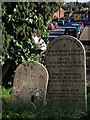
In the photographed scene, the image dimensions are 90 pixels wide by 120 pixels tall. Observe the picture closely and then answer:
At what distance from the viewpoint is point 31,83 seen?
748 centimetres

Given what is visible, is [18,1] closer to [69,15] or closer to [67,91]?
[67,91]

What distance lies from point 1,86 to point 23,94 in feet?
9.52

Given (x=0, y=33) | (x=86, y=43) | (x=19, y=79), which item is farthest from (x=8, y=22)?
(x=86, y=43)

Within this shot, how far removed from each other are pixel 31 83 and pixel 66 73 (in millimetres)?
700

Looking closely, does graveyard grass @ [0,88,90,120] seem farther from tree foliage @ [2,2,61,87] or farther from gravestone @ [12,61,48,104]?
tree foliage @ [2,2,61,87]

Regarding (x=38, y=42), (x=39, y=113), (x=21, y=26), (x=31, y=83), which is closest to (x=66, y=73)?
(x=31, y=83)

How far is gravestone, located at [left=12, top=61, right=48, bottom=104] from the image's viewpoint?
739 cm

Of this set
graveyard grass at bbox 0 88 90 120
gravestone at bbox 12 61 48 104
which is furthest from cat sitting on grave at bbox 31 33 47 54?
graveyard grass at bbox 0 88 90 120

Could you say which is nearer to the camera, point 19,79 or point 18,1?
point 19,79

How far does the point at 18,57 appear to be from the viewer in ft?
33.6

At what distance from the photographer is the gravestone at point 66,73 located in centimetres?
739

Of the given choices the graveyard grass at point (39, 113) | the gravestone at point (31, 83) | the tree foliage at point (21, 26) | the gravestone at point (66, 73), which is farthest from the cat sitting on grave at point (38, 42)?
the graveyard grass at point (39, 113)

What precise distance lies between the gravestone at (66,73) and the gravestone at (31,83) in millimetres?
248

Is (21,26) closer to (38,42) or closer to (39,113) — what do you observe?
(38,42)
